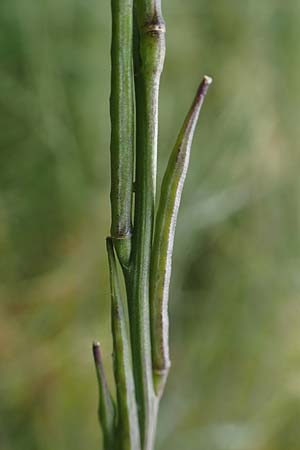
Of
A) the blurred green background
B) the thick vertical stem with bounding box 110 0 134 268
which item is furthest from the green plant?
the blurred green background

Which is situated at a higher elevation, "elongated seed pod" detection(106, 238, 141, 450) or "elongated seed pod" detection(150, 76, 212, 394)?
"elongated seed pod" detection(150, 76, 212, 394)

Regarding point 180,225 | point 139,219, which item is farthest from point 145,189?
point 180,225

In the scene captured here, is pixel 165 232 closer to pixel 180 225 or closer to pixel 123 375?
pixel 123 375

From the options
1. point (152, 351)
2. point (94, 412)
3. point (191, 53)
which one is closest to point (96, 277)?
point (94, 412)

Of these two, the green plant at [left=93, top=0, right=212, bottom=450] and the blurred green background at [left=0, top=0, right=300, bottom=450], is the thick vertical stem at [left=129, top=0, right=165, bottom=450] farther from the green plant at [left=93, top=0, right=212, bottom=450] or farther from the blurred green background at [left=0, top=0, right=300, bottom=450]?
the blurred green background at [left=0, top=0, right=300, bottom=450]

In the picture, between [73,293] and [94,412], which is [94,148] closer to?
[73,293]

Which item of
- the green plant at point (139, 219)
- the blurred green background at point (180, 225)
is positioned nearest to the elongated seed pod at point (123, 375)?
the green plant at point (139, 219)

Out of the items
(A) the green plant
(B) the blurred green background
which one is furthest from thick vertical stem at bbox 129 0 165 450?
(B) the blurred green background

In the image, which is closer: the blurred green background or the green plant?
the green plant
